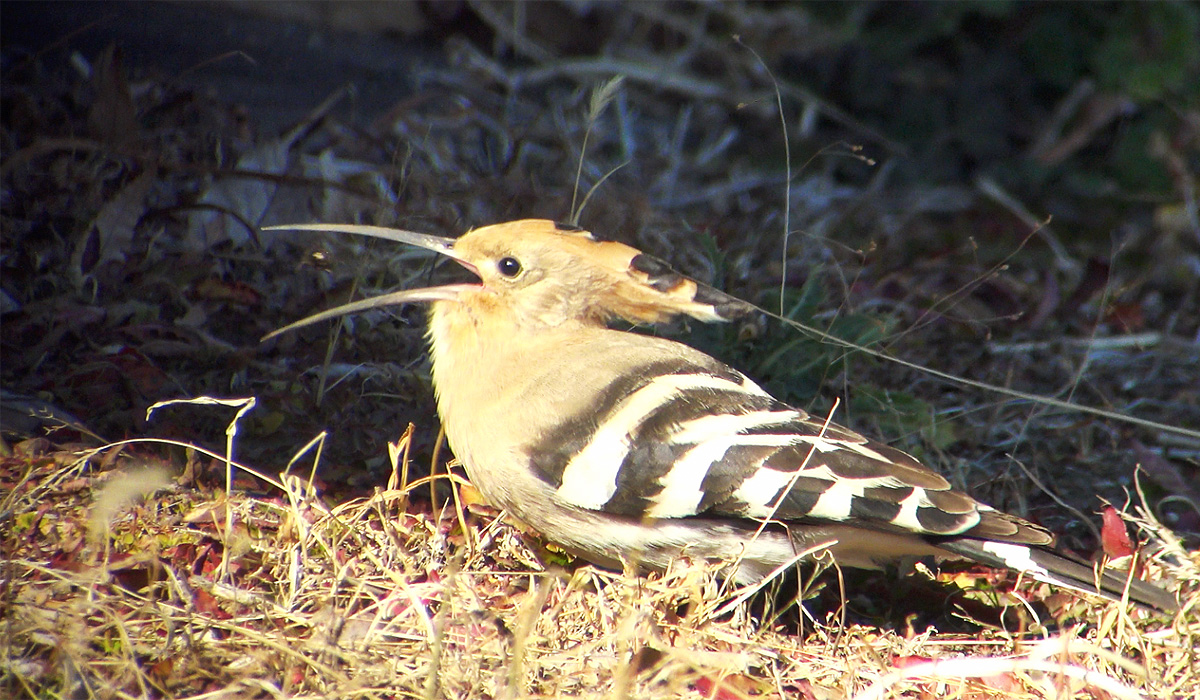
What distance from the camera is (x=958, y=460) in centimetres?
282

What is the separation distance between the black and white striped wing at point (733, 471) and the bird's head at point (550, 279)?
0.92 feet

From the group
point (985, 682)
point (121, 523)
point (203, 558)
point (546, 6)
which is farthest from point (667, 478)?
point (546, 6)

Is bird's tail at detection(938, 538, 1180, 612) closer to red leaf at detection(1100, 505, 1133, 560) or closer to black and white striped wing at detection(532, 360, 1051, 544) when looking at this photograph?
black and white striped wing at detection(532, 360, 1051, 544)

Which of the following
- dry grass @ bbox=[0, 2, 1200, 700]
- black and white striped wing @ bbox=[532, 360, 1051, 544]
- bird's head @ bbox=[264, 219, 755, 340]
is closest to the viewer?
dry grass @ bbox=[0, 2, 1200, 700]

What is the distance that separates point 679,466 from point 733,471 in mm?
97

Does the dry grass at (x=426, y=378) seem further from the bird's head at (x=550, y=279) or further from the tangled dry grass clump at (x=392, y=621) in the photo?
the bird's head at (x=550, y=279)

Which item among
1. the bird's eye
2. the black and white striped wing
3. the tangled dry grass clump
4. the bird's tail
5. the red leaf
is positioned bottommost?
the tangled dry grass clump

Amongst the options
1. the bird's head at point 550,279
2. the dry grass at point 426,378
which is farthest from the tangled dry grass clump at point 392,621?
the bird's head at point 550,279

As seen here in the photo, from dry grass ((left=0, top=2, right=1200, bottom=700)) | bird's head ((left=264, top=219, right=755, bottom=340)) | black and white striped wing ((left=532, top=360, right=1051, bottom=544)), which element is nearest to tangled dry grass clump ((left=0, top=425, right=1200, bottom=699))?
dry grass ((left=0, top=2, right=1200, bottom=700))

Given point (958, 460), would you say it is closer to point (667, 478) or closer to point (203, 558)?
point (667, 478)

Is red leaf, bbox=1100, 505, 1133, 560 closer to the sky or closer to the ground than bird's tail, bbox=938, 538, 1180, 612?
closer to the ground

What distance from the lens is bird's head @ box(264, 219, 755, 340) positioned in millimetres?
2363

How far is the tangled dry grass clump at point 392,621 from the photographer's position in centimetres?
179

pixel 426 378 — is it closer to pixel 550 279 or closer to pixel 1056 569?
pixel 550 279
